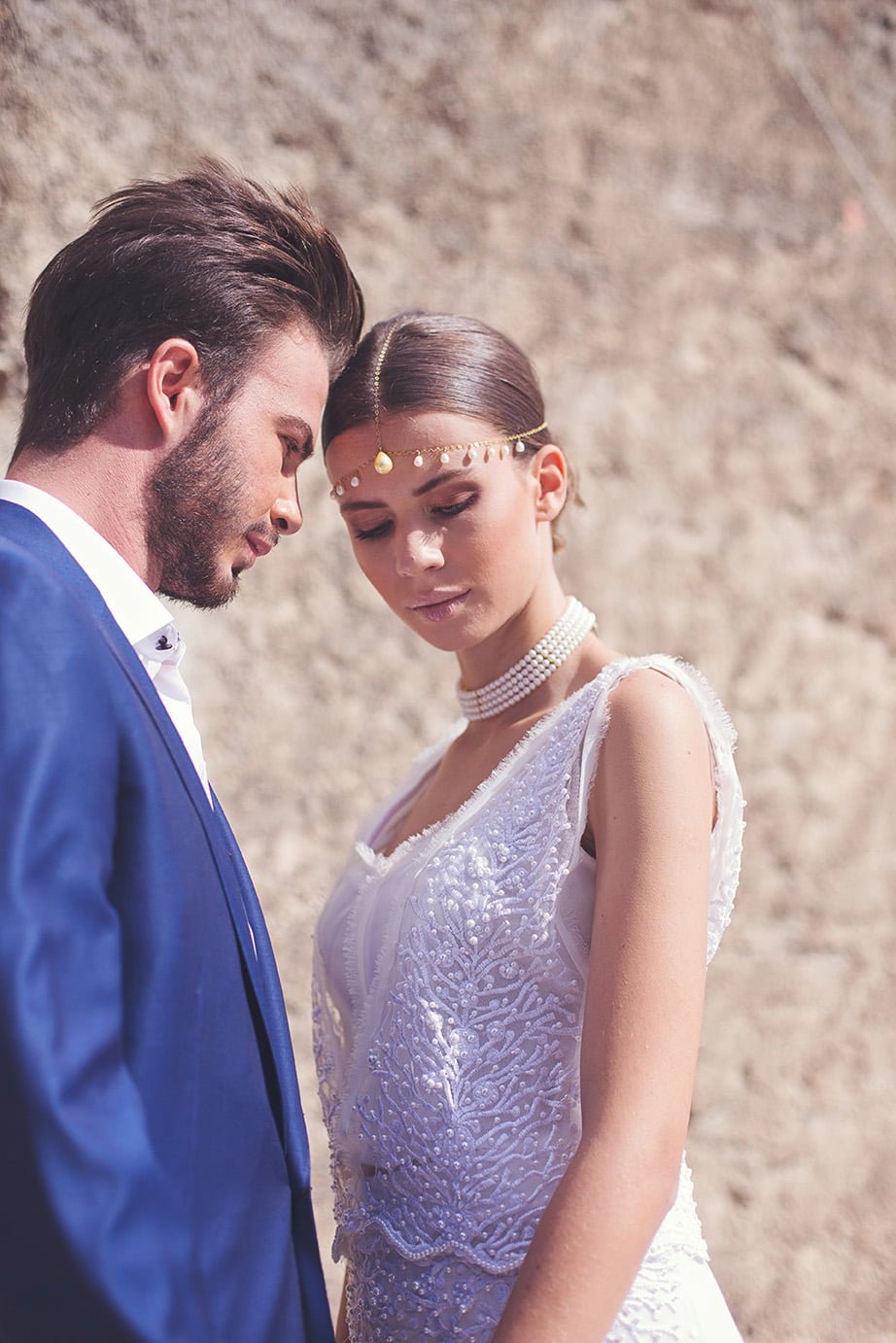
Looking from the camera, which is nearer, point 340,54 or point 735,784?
point 735,784

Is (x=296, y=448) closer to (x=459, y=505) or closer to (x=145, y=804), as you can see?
(x=459, y=505)

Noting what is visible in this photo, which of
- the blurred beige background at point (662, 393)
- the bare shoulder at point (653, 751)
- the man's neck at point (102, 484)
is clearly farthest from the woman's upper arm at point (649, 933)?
the blurred beige background at point (662, 393)

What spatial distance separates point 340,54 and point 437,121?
27cm

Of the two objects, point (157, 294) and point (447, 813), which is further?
point (447, 813)

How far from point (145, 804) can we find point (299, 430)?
63 cm

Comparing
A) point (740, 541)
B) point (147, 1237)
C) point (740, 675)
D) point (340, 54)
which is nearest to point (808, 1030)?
point (740, 675)

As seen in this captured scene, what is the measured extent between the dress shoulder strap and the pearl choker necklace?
252mm

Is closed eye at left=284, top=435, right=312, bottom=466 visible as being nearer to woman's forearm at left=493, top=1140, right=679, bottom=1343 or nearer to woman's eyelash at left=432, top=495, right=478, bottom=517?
woman's eyelash at left=432, top=495, right=478, bottom=517

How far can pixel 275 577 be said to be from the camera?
8.59 ft

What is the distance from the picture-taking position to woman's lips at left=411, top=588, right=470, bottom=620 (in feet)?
5.59

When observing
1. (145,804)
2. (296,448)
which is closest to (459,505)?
(296,448)

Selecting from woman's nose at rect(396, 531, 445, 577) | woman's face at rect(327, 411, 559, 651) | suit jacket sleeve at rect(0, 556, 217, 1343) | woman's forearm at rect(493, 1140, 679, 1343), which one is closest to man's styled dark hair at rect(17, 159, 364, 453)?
woman's face at rect(327, 411, 559, 651)

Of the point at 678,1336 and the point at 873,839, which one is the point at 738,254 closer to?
the point at 873,839

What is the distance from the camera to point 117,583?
1.25 meters
